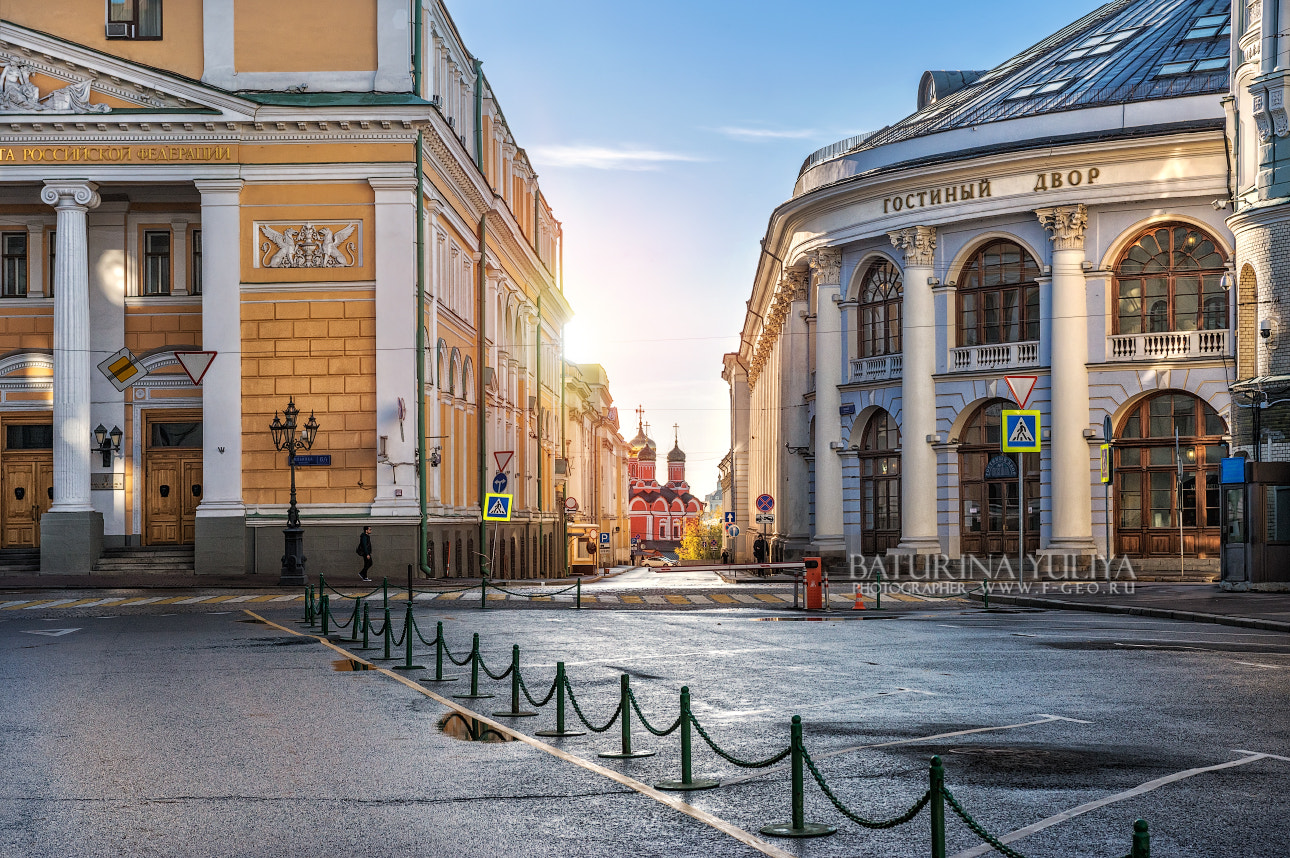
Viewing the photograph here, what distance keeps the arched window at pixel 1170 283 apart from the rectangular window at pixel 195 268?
27898mm

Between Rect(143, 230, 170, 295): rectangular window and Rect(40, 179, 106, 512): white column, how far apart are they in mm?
2826

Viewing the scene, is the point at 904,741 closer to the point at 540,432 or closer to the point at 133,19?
the point at 133,19

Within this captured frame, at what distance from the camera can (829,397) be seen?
2064 inches

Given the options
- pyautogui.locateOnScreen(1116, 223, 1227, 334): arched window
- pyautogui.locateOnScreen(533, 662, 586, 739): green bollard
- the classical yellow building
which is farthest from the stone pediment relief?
pyautogui.locateOnScreen(533, 662, 586, 739): green bollard

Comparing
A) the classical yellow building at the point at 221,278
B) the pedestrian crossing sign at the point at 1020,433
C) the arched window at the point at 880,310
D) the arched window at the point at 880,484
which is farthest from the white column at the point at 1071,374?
the classical yellow building at the point at 221,278

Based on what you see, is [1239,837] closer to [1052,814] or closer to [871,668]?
[1052,814]

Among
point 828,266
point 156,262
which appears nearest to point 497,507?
point 156,262

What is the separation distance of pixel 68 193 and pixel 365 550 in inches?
519

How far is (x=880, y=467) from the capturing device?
51.3 meters

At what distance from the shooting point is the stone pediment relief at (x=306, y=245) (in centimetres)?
4119

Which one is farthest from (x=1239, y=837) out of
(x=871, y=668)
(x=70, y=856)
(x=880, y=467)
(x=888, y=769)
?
(x=880, y=467)

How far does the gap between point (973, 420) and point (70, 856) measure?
1670 inches

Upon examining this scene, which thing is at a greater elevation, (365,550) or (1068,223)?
(1068,223)

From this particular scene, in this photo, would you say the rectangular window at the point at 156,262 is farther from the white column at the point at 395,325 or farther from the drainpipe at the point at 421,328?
the drainpipe at the point at 421,328
